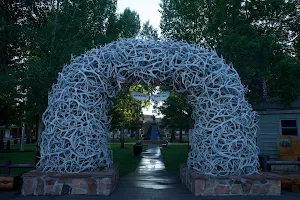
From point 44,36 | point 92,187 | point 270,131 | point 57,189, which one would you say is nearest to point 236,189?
point 92,187

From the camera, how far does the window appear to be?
39.9 ft

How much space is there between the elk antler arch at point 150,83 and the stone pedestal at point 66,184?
14.2 inches

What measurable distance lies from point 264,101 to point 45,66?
11.3 meters

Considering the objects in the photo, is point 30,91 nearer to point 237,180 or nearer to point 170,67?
point 170,67

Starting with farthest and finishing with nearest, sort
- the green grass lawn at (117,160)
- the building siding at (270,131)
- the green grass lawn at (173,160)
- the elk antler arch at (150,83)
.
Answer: the building siding at (270,131)
the green grass lawn at (173,160)
the green grass lawn at (117,160)
the elk antler arch at (150,83)

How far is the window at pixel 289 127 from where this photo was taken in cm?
1216

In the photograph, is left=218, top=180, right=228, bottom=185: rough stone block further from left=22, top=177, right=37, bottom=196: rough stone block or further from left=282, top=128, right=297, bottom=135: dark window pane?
left=282, top=128, right=297, bottom=135: dark window pane

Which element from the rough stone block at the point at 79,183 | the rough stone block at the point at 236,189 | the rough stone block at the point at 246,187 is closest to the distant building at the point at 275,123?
the rough stone block at the point at 246,187

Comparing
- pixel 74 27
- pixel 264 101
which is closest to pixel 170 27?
pixel 74 27

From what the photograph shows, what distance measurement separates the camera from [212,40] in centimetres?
1423

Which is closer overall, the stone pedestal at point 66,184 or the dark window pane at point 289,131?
the stone pedestal at point 66,184

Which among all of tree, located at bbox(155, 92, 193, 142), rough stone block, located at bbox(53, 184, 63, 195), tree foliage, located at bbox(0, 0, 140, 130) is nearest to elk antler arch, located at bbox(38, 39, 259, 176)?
rough stone block, located at bbox(53, 184, 63, 195)

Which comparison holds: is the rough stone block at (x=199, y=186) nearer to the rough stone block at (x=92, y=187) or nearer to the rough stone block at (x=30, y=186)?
the rough stone block at (x=92, y=187)

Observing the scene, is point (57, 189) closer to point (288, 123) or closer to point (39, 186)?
point (39, 186)
